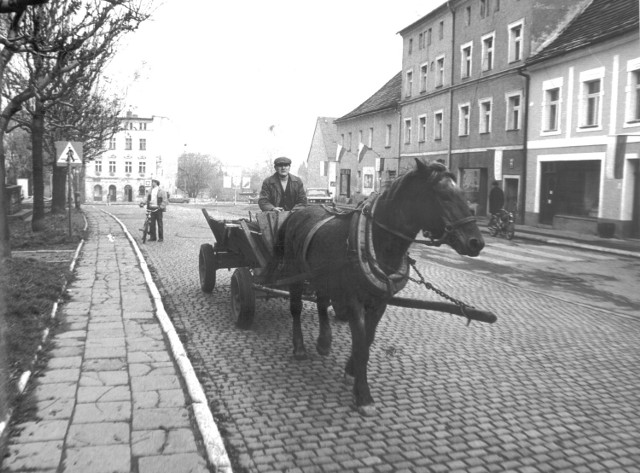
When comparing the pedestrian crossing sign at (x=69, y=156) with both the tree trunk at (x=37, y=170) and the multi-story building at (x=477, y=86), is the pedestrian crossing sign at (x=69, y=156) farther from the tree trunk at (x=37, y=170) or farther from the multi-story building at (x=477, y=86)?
the multi-story building at (x=477, y=86)

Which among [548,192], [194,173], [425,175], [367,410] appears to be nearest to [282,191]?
[425,175]

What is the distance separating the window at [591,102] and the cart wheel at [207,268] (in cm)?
1982

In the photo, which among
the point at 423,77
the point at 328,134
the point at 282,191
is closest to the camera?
the point at 282,191

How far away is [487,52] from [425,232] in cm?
3057

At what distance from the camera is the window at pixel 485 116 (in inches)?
1275

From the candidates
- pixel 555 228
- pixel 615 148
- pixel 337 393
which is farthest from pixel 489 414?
pixel 555 228

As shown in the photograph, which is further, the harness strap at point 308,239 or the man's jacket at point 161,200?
the man's jacket at point 161,200

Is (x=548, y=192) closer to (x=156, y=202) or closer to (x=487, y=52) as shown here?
(x=487, y=52)

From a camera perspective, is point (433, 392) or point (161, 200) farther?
point (161, 200)

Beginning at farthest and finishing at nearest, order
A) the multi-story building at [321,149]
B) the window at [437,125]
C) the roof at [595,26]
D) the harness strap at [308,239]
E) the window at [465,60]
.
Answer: the multi-story building at [321,149], the window at [437,125], the window at [465,60], the roof at [595,26], the harness strap at [308,239]

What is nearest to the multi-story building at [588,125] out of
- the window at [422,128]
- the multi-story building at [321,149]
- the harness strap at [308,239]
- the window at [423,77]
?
the window at [422,128]

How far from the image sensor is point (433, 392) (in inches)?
208

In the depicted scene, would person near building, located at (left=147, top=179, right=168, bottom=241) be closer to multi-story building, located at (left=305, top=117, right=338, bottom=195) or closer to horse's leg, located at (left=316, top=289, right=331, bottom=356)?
horse's leg, located at (left=316, top=289, right=331, bottom=356)

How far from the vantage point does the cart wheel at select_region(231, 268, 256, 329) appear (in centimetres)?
721
